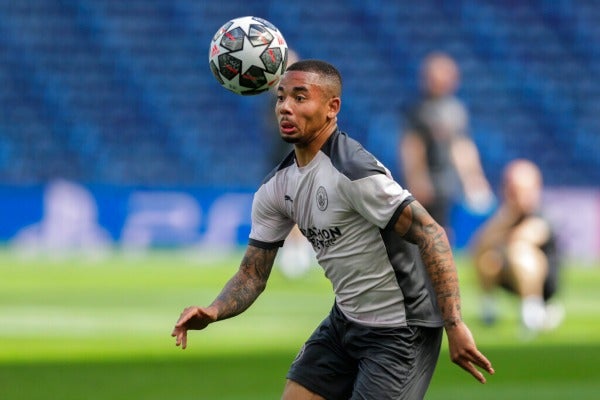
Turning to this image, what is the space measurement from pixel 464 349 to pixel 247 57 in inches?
68.9

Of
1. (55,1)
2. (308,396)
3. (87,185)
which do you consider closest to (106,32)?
(55,1)

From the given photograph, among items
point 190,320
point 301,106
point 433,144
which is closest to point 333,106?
point 301,106

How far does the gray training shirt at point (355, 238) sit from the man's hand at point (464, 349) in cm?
37

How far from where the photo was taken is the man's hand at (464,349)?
506cm

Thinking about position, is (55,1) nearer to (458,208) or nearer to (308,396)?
(458,208)

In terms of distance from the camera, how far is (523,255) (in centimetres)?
1200

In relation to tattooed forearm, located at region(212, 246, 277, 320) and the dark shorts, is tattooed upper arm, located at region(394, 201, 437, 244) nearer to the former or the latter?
the dark shorts

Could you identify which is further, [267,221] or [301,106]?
[267,221]

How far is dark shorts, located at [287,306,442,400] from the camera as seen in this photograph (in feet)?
17.9

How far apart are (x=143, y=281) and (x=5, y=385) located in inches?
336

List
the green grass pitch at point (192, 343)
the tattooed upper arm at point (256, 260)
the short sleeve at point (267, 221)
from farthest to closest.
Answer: the green grass pitch at point (192, 343), the tattooed upper arm at point (256, 260), the short sleeve at point (267, 221)

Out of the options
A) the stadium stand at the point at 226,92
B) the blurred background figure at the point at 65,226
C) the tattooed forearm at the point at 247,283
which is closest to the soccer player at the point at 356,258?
the tattooed forearm at the point at 247,283

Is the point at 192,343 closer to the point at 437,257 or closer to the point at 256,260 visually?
the point at 256,260

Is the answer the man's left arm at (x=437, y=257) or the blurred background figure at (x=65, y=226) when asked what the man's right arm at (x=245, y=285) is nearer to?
the man's left arm at (x=437, y=257)
